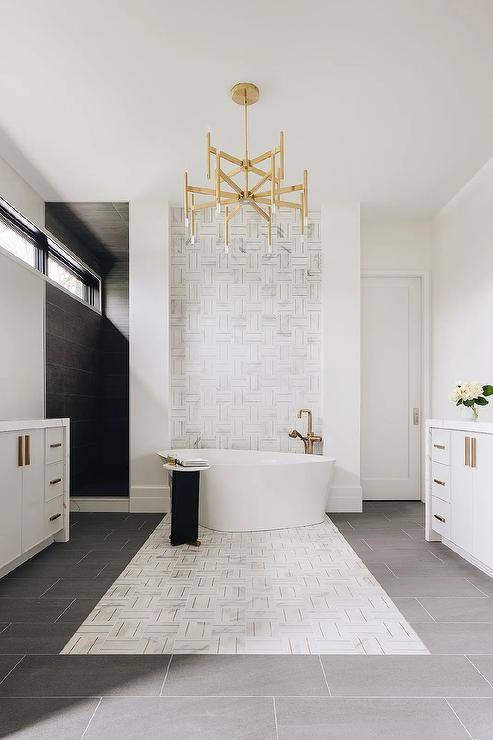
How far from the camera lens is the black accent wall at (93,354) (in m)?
5.30

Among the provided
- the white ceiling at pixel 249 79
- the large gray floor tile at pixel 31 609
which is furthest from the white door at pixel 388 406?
the large gray floor tile at pixel 31 609


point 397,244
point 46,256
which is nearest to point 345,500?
point 397,244

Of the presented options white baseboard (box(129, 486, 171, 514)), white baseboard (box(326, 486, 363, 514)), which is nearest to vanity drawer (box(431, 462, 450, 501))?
white baseboard (box(326, 486, 363, 514))

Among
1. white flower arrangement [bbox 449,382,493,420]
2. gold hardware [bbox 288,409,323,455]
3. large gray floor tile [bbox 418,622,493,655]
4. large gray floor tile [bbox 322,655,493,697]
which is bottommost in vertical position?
large gray floor tile [bbox 418,622,493,655]

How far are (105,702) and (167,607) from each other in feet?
2.86

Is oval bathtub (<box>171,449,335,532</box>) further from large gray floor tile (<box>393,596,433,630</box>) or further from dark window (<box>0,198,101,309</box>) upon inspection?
dark window (<box>0,198,101,309</box>)

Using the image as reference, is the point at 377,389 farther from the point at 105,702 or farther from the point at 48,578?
the point at 105,702

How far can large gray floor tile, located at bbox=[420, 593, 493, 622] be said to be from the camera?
265 cm

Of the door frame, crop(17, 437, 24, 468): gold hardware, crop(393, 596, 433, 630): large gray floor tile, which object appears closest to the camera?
crop(393, 596, 433, 630): large gray floor tile

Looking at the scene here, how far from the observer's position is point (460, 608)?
2.78 meters

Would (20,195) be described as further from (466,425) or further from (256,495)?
(466,425)

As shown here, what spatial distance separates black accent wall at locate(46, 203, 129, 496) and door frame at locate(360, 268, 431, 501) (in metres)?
2.55

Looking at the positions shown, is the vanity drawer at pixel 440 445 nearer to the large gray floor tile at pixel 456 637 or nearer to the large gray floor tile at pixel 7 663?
the large gray floor tile at pixel 456 637

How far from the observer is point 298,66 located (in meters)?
3.13
